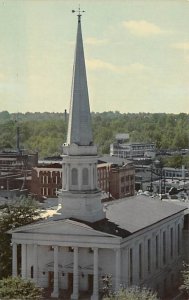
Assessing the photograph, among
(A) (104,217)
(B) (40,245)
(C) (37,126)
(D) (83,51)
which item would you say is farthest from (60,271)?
(C) (37,126)

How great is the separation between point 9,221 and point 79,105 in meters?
7.20

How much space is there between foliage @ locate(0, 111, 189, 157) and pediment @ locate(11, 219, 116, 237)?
31149mm

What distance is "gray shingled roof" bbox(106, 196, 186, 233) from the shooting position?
105 feet

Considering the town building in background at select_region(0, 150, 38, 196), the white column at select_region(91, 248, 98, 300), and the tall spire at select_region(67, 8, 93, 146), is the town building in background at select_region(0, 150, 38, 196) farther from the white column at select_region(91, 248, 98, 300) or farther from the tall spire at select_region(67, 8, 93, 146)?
the white column at select_region(91, 248, 98, 300)

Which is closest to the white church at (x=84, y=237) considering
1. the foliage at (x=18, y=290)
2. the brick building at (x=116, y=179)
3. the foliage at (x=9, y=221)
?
the foliage at (x=9, y=221)

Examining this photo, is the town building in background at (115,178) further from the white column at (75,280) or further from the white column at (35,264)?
the white column at (75,280)

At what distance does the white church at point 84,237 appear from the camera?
29578 millimetres

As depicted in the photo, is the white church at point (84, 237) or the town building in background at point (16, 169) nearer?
the white church at point (84, 237)

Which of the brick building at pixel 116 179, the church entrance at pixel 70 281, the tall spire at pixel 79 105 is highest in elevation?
the tall spire at pixel 79 105

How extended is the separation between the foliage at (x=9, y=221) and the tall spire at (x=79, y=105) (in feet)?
17.9

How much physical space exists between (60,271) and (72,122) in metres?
6.90

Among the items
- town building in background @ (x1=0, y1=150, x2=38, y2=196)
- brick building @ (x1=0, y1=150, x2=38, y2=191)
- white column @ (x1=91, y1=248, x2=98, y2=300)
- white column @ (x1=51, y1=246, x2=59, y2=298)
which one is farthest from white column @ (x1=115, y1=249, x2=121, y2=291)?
brick building @ (x1=0, y1=150, x2=38, y2=191)

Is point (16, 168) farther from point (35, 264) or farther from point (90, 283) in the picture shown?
point (90, 283)

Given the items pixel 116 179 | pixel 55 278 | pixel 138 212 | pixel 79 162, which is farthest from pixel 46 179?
pixel 55 278
